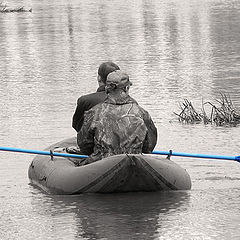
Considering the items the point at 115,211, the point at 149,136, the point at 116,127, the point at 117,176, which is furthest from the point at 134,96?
the point at 115,211

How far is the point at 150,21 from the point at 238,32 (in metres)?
11.0

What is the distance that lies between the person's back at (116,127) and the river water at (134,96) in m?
0.61

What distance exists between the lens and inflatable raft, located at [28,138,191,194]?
11352mm

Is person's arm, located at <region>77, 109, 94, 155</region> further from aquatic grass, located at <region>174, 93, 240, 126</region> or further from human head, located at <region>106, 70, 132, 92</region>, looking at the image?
aquatic grass, located at <region>174, 93, 240, 126</region>

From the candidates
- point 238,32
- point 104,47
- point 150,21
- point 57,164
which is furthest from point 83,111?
point 150,21

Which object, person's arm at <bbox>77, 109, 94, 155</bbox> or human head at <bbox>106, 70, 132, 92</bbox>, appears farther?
person's arm at <bbox>77, 109, 94, 155</bbox>

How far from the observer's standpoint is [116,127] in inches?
457

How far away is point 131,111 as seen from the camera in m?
11.7

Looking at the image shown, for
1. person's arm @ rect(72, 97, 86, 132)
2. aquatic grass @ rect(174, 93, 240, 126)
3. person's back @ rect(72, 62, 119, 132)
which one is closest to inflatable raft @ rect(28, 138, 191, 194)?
person's arm @ rect(72, 97, 86, 132)

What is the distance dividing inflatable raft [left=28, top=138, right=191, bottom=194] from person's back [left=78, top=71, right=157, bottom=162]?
22cm

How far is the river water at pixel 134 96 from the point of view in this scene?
35.1 feet

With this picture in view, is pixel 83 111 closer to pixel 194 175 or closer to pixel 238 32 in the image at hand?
pixel 194 175

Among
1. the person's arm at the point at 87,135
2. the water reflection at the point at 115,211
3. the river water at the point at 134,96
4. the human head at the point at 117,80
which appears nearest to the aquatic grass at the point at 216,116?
the river water at the point at 134,96

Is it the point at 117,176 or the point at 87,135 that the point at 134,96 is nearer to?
the point at 87,135
